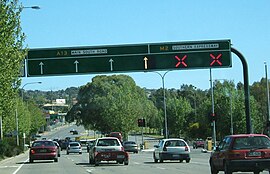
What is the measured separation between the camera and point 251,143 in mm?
22031

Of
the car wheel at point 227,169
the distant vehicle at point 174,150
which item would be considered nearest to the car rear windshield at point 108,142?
the distant vehicle at point 174,150

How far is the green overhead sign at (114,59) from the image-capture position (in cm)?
3594

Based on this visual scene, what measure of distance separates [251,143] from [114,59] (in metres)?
15.7

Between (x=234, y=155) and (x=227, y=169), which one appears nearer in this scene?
(x=234, y=155)

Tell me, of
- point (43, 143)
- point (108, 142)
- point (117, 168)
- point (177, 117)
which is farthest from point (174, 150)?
point (177, 117)

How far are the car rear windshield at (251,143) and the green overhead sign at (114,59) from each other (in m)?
14.0

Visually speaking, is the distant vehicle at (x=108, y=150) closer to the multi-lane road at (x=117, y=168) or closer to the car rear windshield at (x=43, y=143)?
the multi-lane road at (x=117, y=168)

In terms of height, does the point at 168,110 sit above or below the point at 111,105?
below

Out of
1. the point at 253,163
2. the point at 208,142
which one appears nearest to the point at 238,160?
the point at 253,163

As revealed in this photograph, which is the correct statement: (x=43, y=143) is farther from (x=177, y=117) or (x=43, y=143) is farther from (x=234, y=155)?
(x=177, y=117)

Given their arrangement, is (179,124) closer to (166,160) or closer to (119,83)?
(119,83)

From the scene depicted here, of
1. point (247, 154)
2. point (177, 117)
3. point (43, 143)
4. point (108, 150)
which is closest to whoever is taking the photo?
point (247, 154)

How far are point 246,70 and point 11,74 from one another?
1424cm

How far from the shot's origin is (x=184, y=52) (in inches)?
1414
